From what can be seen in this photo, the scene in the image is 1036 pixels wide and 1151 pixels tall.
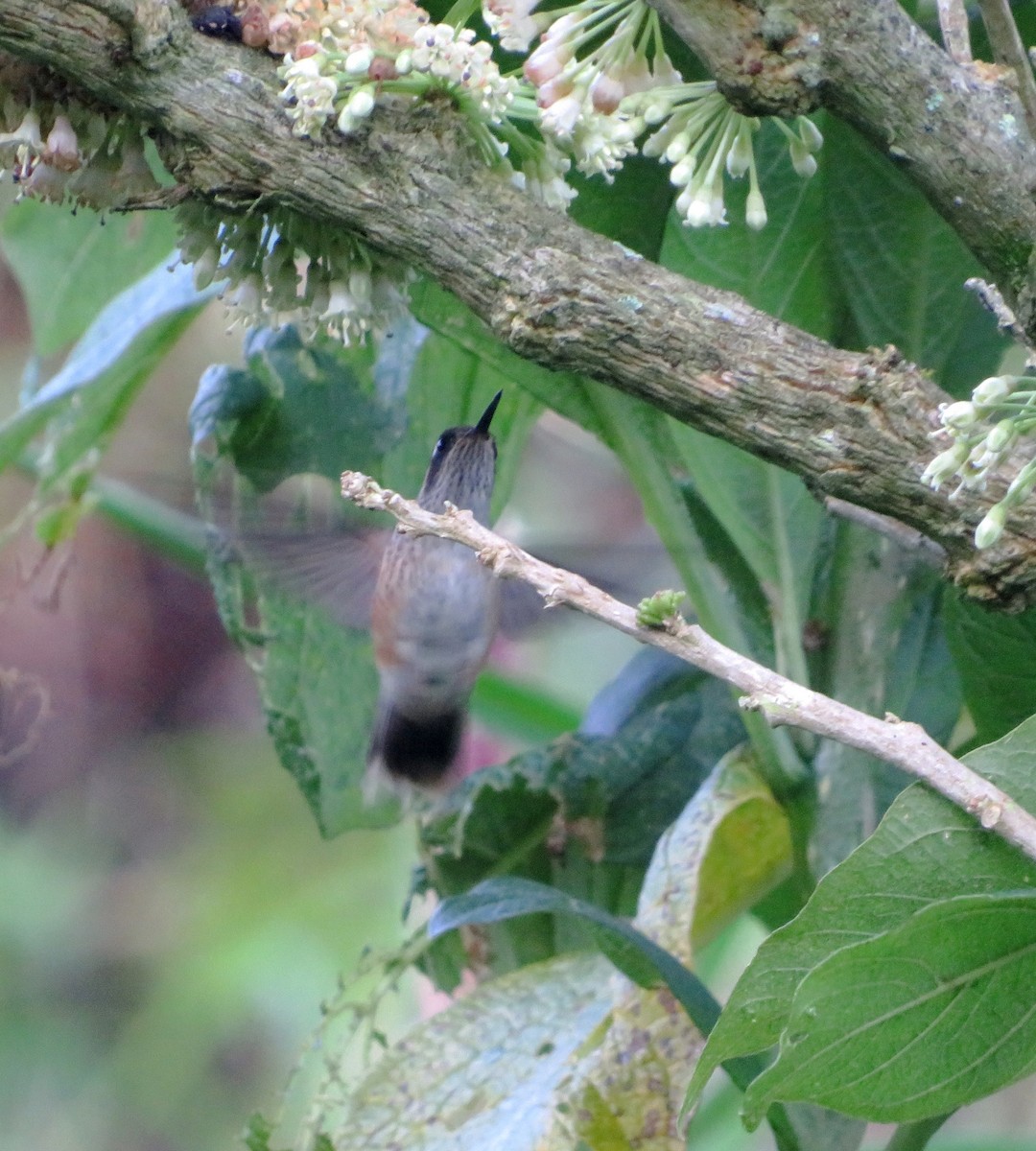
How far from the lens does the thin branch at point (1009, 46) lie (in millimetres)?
644

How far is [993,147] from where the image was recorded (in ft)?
2.02

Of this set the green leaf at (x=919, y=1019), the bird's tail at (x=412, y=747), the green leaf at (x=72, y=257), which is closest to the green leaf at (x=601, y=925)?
the green leaf at (x=919, y=1019)

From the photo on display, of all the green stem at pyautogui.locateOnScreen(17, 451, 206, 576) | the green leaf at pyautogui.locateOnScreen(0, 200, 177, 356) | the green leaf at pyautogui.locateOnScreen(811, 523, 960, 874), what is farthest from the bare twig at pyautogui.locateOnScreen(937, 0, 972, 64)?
the green stem at pyautogui.locateOnScreen(17, 451, 206, 576)

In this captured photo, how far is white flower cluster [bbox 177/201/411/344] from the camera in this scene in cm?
74

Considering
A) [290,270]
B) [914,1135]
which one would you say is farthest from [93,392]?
[914,1135]

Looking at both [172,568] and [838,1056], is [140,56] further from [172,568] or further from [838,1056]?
[172,568]

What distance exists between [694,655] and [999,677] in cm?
46

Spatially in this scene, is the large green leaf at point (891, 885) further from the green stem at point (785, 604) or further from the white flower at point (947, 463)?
the green stem at point (785, 604)

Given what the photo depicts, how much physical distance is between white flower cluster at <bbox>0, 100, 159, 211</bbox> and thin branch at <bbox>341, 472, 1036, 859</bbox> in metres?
0.27

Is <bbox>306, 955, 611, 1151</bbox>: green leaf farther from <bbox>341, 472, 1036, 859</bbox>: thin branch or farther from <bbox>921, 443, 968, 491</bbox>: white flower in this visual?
<bbox>921, 443, 968, 491</bbox>: white flower

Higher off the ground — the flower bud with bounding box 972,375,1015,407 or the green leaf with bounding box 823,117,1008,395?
the flower bud with bounding box 972,375,1015,407

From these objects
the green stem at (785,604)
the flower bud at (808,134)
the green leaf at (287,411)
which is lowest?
the green leaf at (287,411)

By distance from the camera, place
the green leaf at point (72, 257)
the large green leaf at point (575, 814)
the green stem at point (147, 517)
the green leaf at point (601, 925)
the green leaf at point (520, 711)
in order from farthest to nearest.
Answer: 1. the green leaf at point (520, 711)
2. the green stem at point (147, 517)
3. the green leaf at point (72, 257)
4. the large green leaf at point (575, 814)
5. the green leaf at point (601, 925)

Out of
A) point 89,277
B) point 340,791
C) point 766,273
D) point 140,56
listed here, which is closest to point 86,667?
point 89,277
